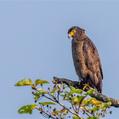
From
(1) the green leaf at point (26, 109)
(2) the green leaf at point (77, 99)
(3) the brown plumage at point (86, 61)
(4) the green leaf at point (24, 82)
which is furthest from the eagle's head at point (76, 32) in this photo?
(1) the green leaf at point (26, 109)

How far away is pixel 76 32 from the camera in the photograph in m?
11.2

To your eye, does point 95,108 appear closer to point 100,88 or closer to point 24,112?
point 24,112

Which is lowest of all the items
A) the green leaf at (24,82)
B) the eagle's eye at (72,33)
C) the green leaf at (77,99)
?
the green leaf at (77,99)

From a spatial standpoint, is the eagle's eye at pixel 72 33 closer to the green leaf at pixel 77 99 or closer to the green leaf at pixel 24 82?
the green leaf at pixel 24 82

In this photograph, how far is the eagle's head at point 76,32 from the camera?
431 inches

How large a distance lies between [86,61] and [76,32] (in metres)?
0.77

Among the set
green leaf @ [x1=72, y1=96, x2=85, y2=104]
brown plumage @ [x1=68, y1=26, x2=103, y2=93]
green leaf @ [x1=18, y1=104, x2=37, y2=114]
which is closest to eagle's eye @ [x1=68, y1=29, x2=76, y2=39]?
brown plumage @ [x1=68, y1=26, x2=103, y2=93]

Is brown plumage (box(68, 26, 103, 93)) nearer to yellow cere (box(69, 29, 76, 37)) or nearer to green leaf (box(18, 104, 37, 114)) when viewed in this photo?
yellow cere (box(69, 29, 76, 37))

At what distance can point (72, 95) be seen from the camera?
448 centimetres

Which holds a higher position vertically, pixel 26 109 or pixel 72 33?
pixel 72 33

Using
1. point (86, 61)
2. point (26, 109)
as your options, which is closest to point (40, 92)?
point (26, 109)

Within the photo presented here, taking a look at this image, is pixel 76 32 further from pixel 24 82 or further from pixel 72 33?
pixel 24 82

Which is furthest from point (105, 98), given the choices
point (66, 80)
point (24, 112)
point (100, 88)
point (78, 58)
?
point (78, 58)

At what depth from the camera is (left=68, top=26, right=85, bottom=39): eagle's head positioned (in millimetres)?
10938
